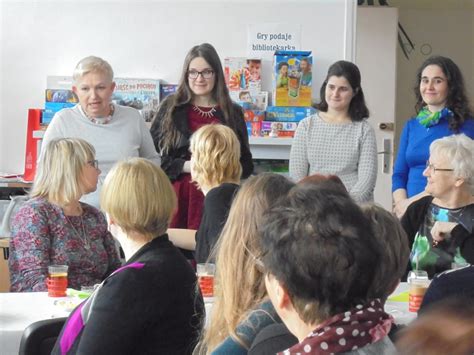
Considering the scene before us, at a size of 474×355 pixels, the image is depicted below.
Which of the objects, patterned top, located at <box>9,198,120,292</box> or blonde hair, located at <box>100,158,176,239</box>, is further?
patterned top, located at <box>9,198,120,292</box>

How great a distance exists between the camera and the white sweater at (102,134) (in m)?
3.89

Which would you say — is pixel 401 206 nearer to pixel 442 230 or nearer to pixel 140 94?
pixel 442 230

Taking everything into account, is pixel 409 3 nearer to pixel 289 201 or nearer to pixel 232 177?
pixel 232 177

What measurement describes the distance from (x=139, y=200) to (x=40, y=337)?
0.52 m

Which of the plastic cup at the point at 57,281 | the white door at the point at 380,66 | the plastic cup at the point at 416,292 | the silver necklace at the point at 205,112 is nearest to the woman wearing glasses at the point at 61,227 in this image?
the plastic cup at the point at 57,281

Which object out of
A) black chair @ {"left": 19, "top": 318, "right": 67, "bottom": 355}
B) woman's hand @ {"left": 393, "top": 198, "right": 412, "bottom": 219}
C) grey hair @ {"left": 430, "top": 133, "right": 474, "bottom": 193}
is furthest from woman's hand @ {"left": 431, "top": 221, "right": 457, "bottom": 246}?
black chair @ {"left": 19, "top": 318, "right": 67, "bottom": 355}

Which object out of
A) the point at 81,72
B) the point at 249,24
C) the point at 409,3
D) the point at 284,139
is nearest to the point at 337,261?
the point at 81,72

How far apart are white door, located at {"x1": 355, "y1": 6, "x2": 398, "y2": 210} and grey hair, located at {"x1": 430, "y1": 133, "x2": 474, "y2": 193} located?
12.3ft

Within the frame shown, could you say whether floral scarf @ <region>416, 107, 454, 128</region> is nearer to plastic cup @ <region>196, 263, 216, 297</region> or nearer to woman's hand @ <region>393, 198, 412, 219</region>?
woman's hand @ <region>393, 198, 412, 219</region>

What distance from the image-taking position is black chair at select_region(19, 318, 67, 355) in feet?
7.28

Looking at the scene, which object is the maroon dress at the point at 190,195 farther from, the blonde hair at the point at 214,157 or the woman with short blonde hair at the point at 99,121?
the blonde hair at the point at 214,157

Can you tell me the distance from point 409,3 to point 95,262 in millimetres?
6026

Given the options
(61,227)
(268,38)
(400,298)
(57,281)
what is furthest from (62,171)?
(268,38)

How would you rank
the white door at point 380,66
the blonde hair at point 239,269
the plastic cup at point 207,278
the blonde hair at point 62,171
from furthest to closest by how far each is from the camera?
the white door at point 380,66, the blonde hair at point 62,171, the plastic cup at point 207,278, the blonde hair at point 239,269
